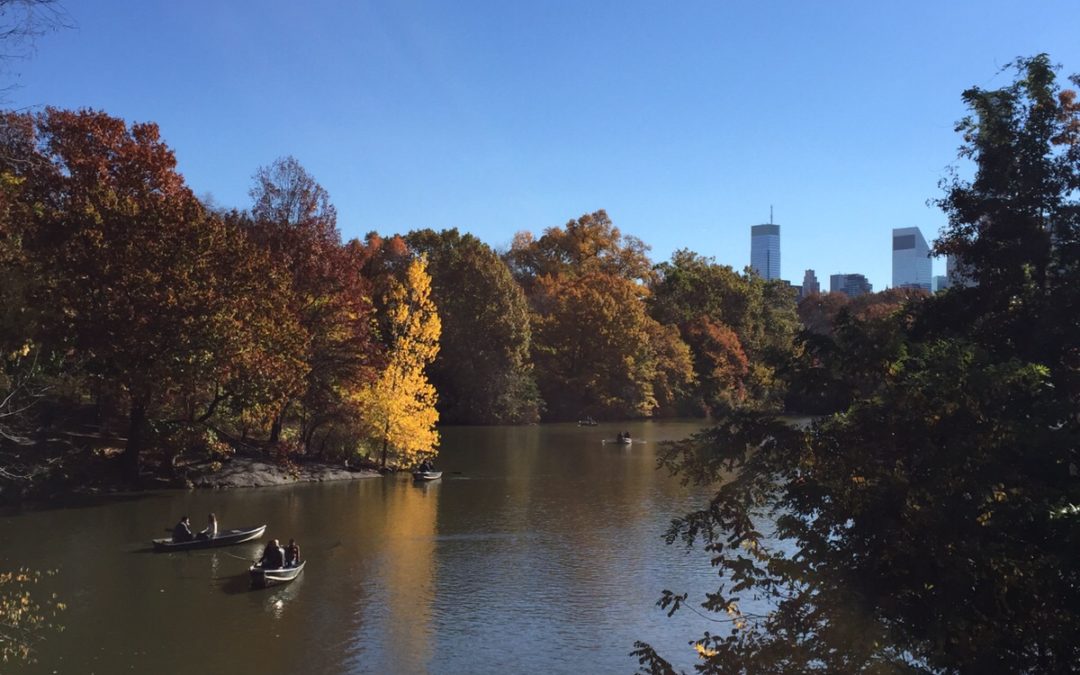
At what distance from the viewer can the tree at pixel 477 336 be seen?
217 ft

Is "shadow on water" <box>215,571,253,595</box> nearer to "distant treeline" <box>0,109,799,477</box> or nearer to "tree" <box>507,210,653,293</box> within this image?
"distant treeline" <box>0,109,799,477</box>

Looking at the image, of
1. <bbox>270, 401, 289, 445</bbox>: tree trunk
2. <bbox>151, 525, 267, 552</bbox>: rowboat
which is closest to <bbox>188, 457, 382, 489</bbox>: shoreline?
<bbox>270, 401, 289, 445</bbox>: tree trunk

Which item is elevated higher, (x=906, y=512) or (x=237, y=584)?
(x=906, y=512)

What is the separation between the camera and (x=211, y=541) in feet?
74.0

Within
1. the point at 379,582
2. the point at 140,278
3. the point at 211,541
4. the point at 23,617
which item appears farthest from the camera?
the point at 140,278

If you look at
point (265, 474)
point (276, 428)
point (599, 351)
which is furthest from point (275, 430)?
point (599, 351)

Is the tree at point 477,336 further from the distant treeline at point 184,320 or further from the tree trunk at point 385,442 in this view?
the tree trunk at point 385,442

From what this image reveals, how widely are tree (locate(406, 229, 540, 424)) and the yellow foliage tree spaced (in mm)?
26824

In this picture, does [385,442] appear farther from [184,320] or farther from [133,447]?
[184,320]

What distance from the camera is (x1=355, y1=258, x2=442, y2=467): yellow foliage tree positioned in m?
37.1

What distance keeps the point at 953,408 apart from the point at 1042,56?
1007cm

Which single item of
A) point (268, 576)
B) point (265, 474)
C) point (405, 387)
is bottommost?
point (268, 576)

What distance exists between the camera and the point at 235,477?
108 feet

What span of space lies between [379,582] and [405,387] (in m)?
17.5
